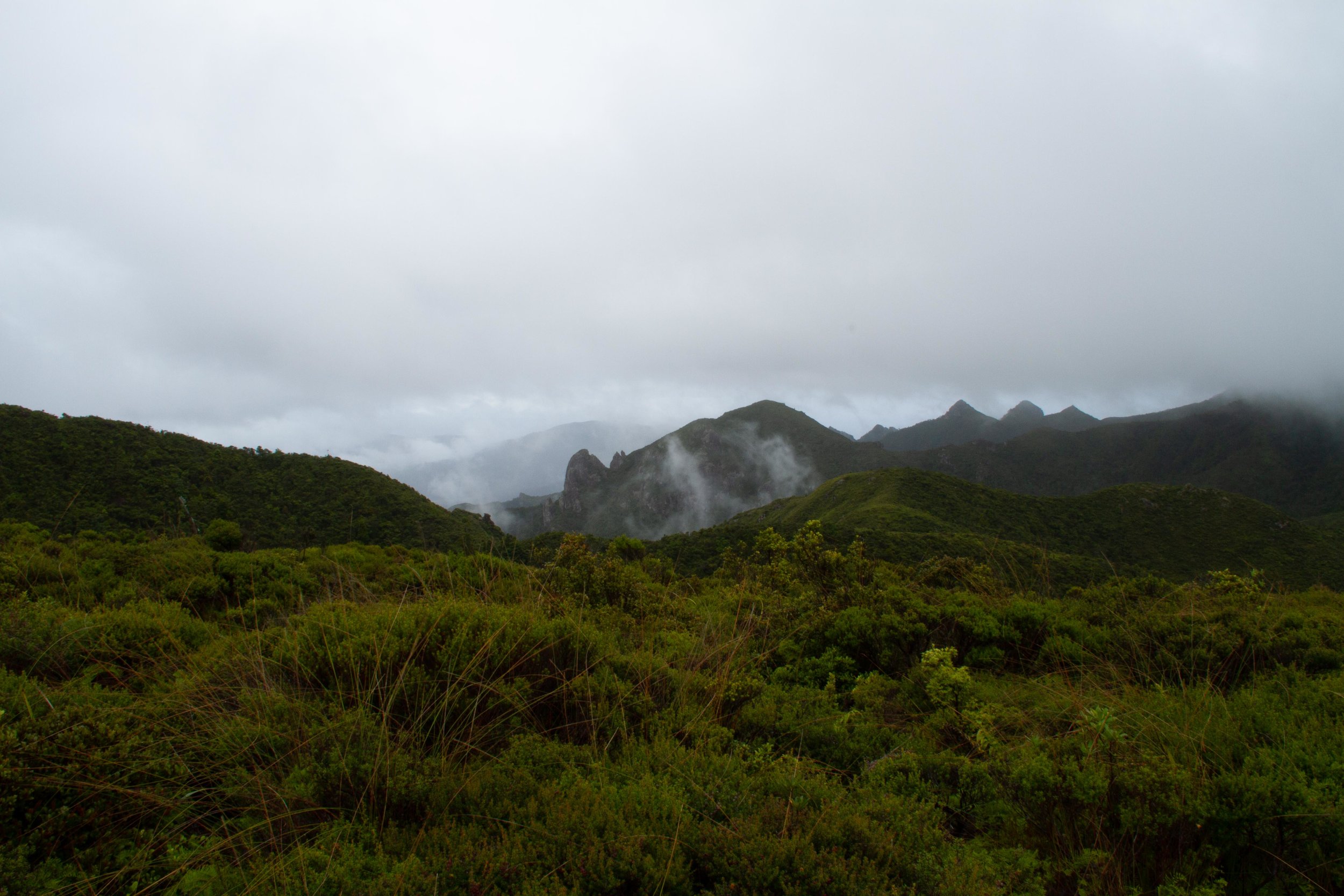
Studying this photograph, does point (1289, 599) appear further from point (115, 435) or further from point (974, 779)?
point (115, 435)

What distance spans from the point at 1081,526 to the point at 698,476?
116948mm

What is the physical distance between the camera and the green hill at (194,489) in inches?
1332

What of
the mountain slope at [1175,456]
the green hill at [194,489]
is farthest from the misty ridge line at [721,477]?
the green hill at [194,489]

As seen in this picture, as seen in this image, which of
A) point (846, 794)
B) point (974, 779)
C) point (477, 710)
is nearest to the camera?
point (846, 794)

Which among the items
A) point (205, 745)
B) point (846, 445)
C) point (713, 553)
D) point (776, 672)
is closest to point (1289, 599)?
point (776, 672)

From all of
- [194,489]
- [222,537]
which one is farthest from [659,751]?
[194,489]

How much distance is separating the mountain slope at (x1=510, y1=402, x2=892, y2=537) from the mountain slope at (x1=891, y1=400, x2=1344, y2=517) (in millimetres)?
23019

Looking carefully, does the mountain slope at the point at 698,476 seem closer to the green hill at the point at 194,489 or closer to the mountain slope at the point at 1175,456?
the mountain slope at the point at 1175,456

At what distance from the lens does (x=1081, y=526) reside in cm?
7975

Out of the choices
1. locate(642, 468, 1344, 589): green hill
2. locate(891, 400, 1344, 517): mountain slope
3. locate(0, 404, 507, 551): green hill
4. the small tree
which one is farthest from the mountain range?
the small tree

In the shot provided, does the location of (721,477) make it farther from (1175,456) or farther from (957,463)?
(1175,456)

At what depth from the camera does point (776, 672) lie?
503cm

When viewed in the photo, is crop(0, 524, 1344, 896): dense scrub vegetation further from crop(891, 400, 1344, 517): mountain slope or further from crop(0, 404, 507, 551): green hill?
crop(891, 400, 1344, 517): mountain slope

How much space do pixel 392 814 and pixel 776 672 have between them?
333cm
